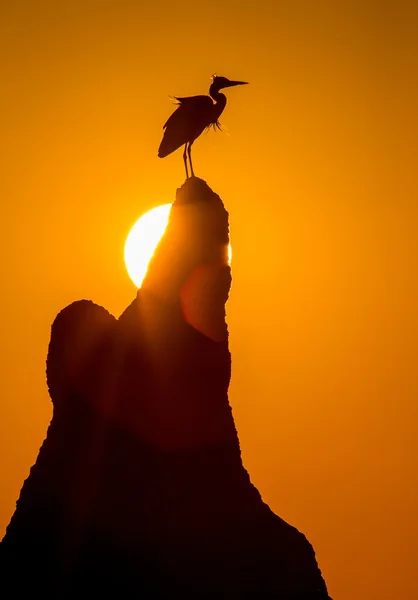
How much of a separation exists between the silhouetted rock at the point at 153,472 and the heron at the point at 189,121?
2934mm

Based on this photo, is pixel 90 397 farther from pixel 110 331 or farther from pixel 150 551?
pixel 150 551

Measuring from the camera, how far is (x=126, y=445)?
15.8 meters

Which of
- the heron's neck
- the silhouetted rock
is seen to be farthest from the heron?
the silhouetted rock

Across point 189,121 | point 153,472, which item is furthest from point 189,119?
point 153,472

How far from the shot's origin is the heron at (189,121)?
19359mm

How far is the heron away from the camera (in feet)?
63.5

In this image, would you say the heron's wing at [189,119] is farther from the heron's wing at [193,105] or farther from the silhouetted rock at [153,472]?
the silhouetted rock at [153,472]

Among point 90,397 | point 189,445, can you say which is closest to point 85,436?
point 90,397

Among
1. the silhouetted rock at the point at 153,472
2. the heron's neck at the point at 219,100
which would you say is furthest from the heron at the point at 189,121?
the silhouetted rock at the point at 153,472

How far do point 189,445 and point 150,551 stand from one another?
1904mm

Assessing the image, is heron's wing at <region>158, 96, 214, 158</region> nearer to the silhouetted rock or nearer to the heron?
the heron

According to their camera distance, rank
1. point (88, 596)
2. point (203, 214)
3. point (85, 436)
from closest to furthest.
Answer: point (88, 596) → point (85, 436) → point (203, 214)

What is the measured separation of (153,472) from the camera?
51.5 feet

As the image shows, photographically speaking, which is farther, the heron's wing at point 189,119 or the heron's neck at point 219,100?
the heron's neck at point 219,100
